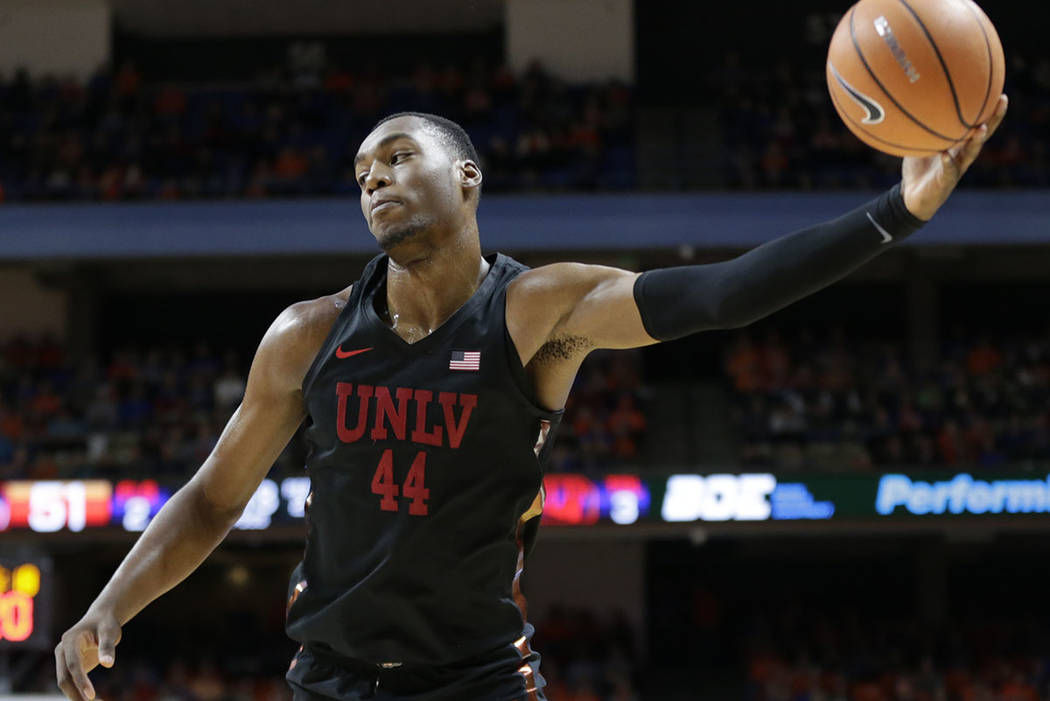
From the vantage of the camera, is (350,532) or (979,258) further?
(979,258)

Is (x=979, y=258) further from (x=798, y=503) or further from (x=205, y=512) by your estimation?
(x=205, y=512)

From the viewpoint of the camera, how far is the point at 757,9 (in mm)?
18016

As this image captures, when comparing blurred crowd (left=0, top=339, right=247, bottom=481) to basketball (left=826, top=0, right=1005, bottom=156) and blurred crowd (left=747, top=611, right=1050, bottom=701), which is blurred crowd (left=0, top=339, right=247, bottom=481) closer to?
blurred crowd (left=747, top=611, right=1050, bottom=701)

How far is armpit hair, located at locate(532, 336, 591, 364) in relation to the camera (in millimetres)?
2656

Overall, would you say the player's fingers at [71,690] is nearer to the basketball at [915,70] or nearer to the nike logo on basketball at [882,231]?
the nike logo on basketball at [882,231]

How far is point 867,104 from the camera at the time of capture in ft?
8.86

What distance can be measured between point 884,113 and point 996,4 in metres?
16.9

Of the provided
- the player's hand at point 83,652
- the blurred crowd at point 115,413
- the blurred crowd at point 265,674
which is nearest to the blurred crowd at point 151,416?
Result: the blurred crowd at point 115,413

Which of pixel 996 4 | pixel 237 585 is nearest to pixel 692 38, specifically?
pixel 996 4

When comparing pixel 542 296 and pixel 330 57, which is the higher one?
pixel 330 57

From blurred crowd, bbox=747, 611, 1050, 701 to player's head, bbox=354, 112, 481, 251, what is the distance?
34.1 ft

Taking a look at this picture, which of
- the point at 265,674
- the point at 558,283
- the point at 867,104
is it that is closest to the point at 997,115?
the point at 867,104

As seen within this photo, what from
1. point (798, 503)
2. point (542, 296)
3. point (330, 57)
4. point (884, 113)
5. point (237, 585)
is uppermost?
point (330, 57)

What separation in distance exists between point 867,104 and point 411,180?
0.95m
